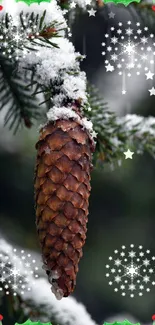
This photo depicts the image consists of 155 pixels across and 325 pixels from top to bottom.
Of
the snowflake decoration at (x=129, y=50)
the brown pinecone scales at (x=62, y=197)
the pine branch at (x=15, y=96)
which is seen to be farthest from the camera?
the snowflake decoration at (x=129, y=50)

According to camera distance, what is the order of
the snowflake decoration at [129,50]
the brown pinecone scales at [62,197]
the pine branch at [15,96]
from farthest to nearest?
1. the snowflake decoration at [129,50]
2. the pine branch at [15,96]
3. the brown pinecone scales at [62,197]

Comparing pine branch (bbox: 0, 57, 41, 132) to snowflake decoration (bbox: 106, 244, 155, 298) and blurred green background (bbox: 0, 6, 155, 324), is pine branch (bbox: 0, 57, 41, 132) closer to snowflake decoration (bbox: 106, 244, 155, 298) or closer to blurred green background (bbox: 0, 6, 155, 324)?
blurred green background (bbox: 0, 6, 155, 324)

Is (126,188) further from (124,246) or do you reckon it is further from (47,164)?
(47,164)

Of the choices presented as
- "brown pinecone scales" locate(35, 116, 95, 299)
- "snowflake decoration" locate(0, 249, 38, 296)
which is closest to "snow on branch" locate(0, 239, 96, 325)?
"snowflake decoration" locate(0, 249, 38, 296)

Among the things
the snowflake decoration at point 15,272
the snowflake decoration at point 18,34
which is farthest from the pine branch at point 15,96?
the snowflake decoration at point 15,272

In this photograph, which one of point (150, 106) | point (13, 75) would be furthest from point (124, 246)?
point (13, 75)

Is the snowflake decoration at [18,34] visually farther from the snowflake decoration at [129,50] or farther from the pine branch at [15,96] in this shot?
the snowflake decoration at [129,50]
